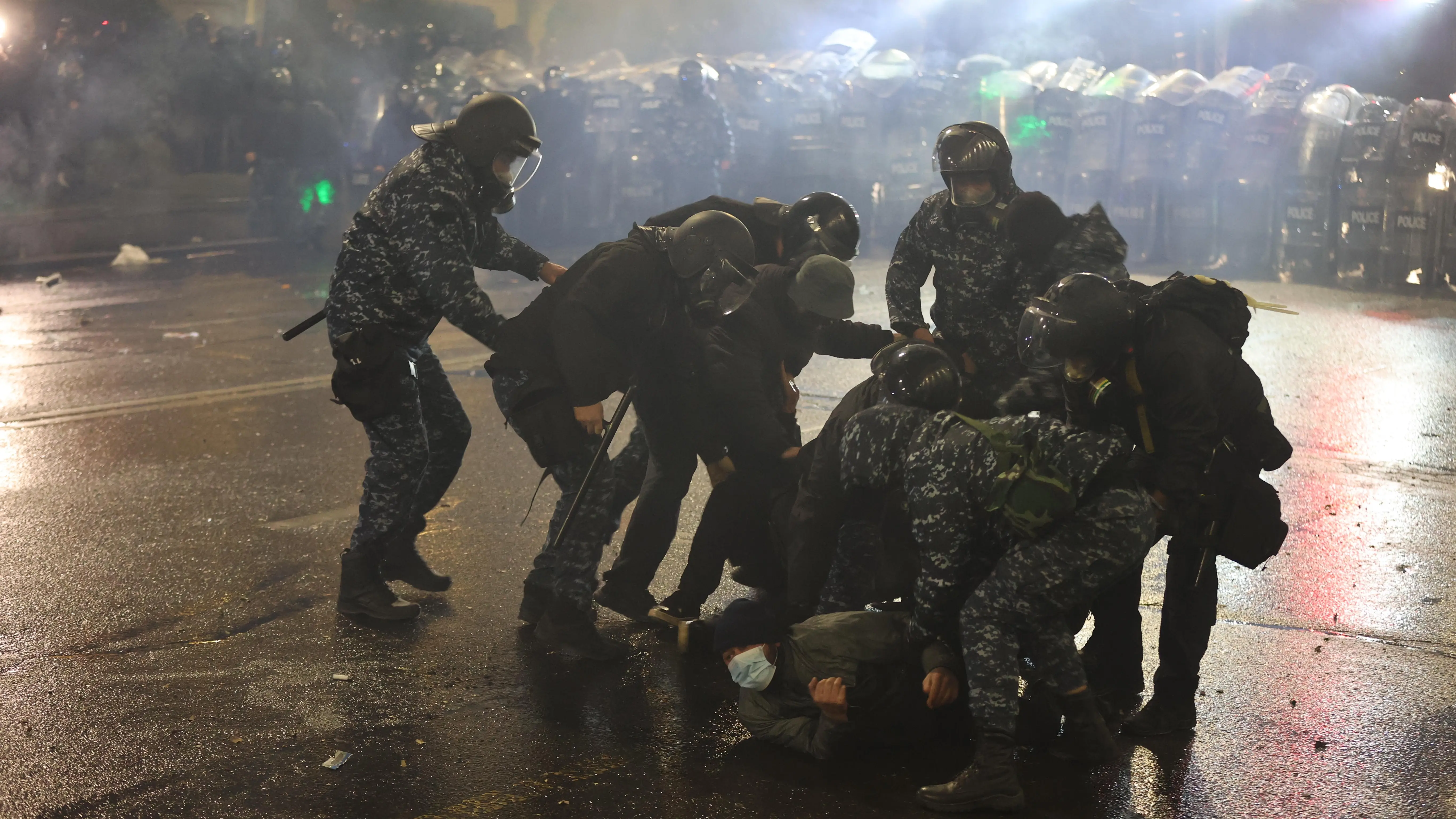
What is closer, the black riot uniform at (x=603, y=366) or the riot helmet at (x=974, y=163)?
the black riot uniform at (x=603, y=366)

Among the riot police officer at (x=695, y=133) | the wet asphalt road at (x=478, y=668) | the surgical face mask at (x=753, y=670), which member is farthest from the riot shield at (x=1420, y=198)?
the surgical face mask at (x=753, y=670)

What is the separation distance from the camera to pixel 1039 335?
11.5ft

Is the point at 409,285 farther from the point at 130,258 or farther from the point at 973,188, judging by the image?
the point at 130,258

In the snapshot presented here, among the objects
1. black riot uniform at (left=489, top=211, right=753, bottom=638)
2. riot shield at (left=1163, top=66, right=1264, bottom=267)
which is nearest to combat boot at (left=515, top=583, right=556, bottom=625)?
black riot uniform at (left=489, top=211, right=753, bottom=638)

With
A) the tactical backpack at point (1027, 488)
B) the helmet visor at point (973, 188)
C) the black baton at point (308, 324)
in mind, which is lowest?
the tactical backpack at point (1027, 488)

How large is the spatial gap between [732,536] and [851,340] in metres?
1.03

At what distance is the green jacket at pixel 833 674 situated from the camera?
3.42 meters

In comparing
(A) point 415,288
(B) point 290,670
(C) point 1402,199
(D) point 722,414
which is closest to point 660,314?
(D) point 722,414

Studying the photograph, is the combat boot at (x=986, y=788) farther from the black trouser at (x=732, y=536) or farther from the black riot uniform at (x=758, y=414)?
the black trouser at (x=732, y=536)

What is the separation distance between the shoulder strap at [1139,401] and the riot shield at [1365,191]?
11.1 m

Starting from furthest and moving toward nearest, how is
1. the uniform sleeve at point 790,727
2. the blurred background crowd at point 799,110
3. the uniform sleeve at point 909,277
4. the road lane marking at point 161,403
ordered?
the blurred background crowd at point 799,110, the road lane marking at point 161,403, the uniform sleeve at point 909,277, the uniform sleeve at point 790,727

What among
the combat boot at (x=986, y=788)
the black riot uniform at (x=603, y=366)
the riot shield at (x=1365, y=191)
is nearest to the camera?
the combat boot at (x=986, y=788)

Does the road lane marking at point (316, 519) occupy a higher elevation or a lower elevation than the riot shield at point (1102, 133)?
lower

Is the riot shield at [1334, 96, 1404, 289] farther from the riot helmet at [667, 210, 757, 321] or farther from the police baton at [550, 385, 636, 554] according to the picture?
the police baton at [550, 385, 636, 554]
